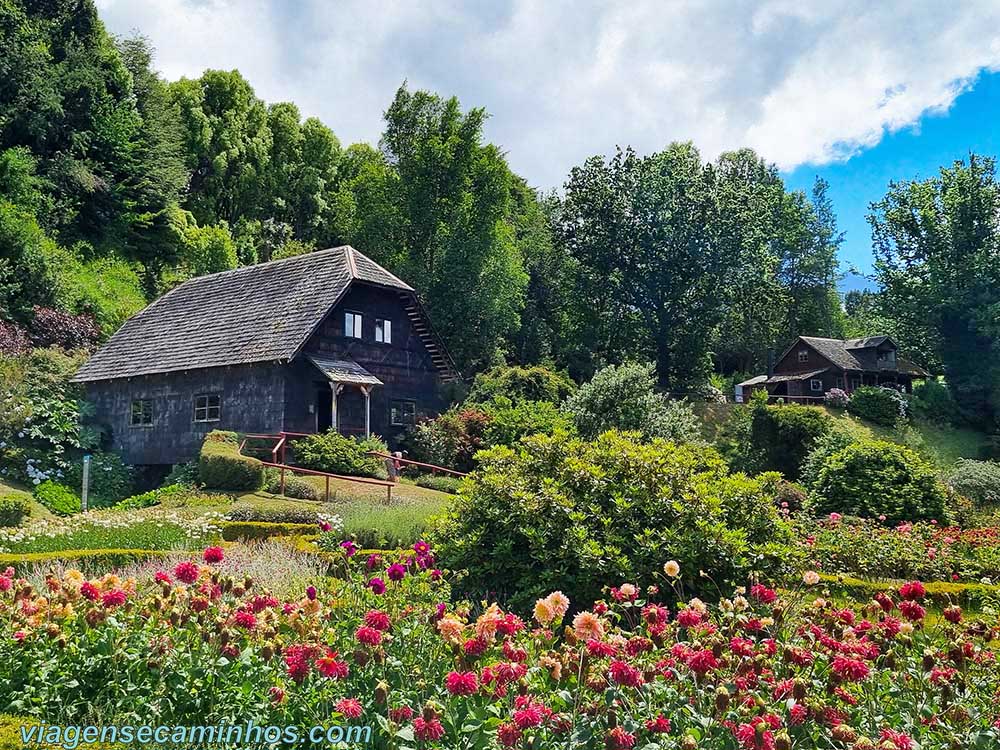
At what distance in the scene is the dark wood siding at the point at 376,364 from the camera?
→ 94.7 feet

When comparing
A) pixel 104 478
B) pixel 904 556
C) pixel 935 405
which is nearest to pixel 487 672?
pixel 904 556

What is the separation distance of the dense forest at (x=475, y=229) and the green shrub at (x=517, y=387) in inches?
326

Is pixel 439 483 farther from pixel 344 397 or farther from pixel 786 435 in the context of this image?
pixel 786 435

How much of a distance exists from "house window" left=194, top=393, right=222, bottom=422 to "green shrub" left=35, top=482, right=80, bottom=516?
5493mm

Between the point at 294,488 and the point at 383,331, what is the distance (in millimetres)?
11170

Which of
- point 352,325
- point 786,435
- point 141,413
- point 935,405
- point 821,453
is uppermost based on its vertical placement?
point 352,325

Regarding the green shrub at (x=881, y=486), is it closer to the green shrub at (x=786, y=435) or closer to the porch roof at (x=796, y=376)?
the green shrub at (x=786, y=435)

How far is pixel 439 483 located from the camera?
2703 cm

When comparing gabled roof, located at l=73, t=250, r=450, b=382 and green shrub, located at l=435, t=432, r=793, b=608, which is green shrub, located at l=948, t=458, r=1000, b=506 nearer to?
green shrub, located at l=435, t=432, r=793, b=608

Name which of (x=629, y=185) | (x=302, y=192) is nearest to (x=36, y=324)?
(x=302, y=192)

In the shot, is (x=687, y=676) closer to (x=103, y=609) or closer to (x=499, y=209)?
(x=103, y=609)

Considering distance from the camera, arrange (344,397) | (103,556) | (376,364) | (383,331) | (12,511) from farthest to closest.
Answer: (383,331) < (376,364) < (344,397) < (12,511) < (103,556)

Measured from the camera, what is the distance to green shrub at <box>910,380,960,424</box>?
45.7 meters

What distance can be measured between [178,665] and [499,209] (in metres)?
42.9
